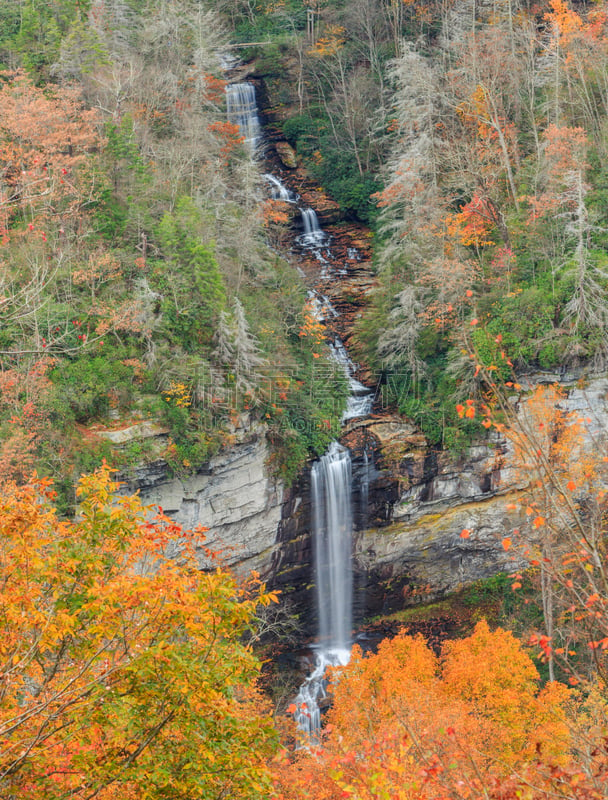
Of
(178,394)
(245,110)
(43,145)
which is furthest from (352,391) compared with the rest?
(245,110)

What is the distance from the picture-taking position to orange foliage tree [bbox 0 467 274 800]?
19.6ft

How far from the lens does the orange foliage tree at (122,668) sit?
19.6ft

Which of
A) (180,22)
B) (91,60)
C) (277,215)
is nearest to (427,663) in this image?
(277,215)

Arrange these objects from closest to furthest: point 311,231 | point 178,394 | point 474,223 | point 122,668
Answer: point 122,668 < point 178,394 < point 474,223 < point 311,231

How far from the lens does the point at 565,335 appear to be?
74.7 ft

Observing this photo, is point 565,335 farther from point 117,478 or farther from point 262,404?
point 117,478

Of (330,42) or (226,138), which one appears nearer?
(226,138)

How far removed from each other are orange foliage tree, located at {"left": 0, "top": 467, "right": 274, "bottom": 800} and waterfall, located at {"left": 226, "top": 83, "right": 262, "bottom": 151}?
33336mm

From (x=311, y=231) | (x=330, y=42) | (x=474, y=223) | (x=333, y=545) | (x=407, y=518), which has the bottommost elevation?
(x=333, y=545)

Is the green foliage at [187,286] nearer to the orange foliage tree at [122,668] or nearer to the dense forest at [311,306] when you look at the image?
the dense forest at [311,306]

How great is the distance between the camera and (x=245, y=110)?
37.7 meters

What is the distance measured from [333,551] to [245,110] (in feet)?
86.6

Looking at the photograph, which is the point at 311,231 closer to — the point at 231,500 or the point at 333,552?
the point at 231,500

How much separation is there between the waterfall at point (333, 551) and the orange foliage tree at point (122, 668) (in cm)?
1718
